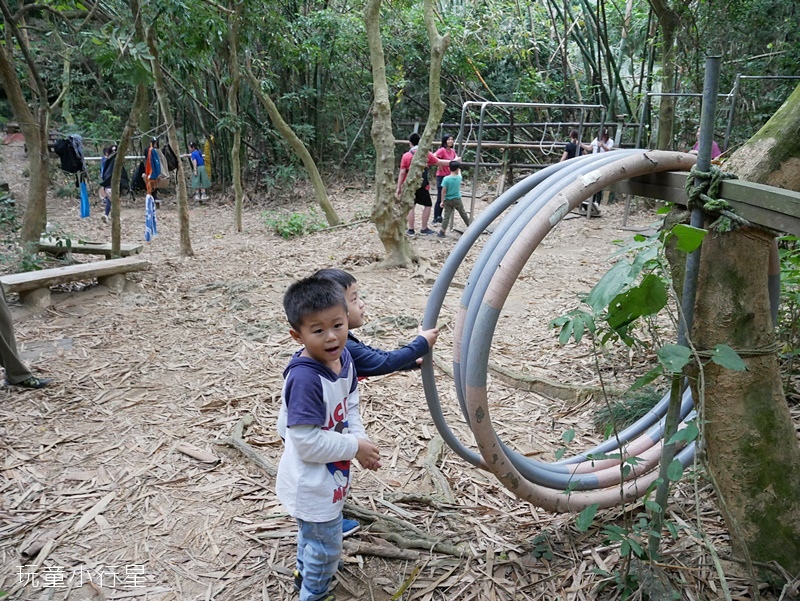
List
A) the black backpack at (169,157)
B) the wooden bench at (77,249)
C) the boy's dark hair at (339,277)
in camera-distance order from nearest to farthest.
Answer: the boy's dark hair at (339,277) < the wooden bench at (77,249) < the black backpack at (169,157)

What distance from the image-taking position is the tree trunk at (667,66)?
9.35m

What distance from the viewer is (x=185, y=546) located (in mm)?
2385

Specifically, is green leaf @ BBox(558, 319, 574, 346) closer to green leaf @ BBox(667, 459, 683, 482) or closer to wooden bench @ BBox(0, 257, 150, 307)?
green leaf @ BBox(667, 459, 683, 482)

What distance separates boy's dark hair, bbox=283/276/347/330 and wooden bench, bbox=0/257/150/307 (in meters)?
4.02

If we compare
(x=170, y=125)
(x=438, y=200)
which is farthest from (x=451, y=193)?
(x=170, y=125)

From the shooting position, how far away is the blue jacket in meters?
2.00

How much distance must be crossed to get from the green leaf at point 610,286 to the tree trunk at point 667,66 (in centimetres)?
906

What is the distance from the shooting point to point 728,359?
1.49 meters

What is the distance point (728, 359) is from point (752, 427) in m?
0.41

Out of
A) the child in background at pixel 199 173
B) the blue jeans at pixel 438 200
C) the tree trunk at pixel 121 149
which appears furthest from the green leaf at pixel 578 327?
the child in background at pixel 199 173

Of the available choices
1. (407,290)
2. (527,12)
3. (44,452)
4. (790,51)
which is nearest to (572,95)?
(527,12)

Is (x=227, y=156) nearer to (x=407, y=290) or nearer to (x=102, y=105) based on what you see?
(x=102, y=105)

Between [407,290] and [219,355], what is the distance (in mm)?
2121

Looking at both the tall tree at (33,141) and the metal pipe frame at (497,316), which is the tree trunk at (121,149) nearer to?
the tall tree at (33,141)
